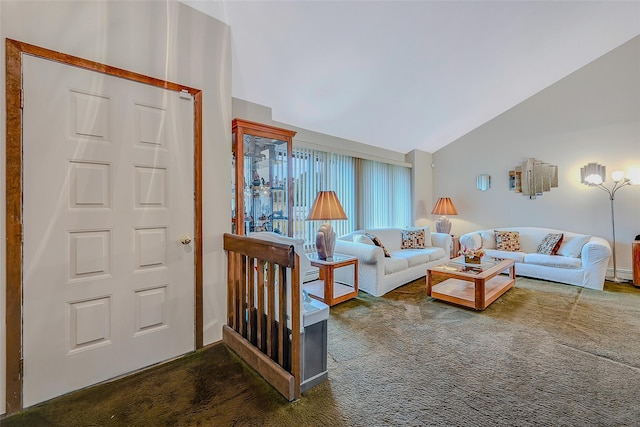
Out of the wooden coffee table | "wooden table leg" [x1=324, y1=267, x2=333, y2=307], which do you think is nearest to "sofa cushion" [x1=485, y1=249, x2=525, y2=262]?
the wooden coffee table

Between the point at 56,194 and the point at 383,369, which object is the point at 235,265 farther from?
the point at 383,369

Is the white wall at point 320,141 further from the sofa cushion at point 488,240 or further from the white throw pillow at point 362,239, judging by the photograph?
the sofa cushion at point 488,240

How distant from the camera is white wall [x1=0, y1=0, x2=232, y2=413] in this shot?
5.23 feet

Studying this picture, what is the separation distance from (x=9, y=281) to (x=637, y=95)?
7.02 metres

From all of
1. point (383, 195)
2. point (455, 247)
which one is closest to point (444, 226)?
point (455, 247)

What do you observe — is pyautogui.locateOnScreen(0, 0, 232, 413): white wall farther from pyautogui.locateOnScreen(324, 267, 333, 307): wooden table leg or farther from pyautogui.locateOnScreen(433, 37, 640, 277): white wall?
pyautogui.locateOnScreen(433, 37, 640, 277): white wall

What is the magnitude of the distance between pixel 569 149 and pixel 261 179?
498 cm

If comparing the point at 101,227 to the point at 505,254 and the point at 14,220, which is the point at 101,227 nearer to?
Result: the point at 14,220

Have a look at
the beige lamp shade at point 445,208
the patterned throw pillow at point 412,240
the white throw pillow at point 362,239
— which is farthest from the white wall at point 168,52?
the beige lamp shade at point 445,208

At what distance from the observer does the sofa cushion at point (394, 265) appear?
11.8 ft

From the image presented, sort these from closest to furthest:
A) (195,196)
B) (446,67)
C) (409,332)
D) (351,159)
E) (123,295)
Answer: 1. (123,295)
2. (195,196)
3. (409,332)
4. (446,67)
5. (351,159)

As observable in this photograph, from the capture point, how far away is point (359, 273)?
3670 millimetres

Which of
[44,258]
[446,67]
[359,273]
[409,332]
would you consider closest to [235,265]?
[44,258]

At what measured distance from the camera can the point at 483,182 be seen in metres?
5.50
